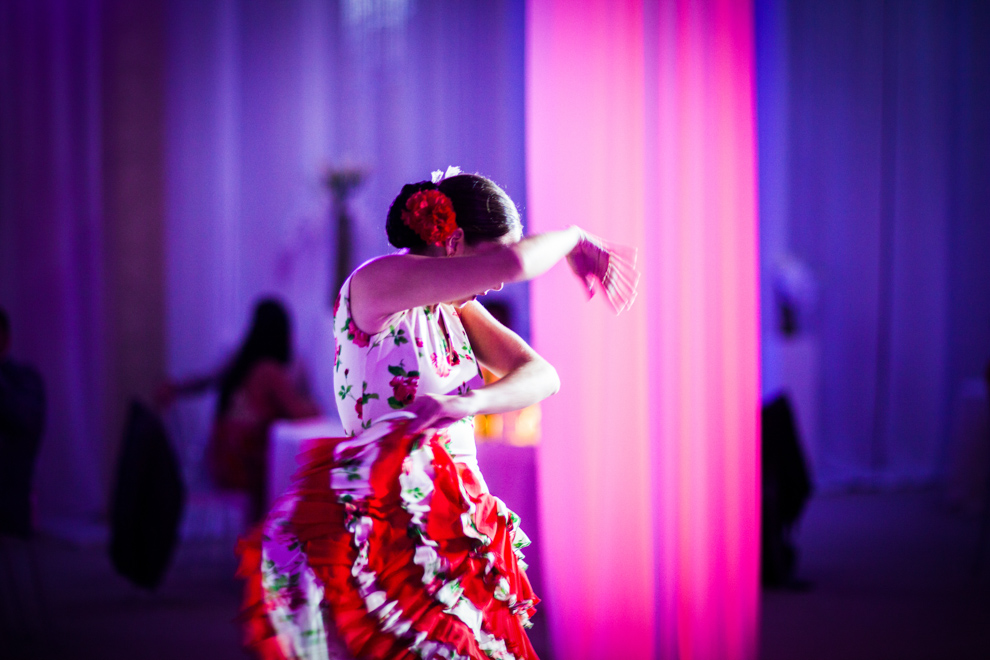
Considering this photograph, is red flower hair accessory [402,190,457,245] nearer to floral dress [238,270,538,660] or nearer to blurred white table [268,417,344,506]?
floral dress [238,270,538,660]

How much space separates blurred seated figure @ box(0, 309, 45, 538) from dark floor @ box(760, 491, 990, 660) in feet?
7.74

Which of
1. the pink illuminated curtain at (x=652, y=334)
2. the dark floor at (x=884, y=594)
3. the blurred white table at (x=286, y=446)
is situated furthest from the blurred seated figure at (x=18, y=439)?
the dark floor at (x=884, y=594)

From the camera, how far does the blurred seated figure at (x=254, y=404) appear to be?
12.5 feet

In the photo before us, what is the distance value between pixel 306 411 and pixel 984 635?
8.56ft

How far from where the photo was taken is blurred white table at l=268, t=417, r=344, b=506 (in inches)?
129

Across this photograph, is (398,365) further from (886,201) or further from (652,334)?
(886,201)

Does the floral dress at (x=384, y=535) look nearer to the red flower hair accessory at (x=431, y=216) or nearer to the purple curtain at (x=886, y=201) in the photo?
the red flower hair accessory at (x=431, y=216)

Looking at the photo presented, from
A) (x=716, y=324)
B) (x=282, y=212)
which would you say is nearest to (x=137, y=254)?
(x=282, y=212)

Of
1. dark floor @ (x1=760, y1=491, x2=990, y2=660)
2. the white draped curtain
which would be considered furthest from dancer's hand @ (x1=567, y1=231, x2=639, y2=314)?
the white draped curtain

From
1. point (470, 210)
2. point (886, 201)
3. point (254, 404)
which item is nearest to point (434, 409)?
point (470, 210)

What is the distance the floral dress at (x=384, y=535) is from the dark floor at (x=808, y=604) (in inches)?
63.5

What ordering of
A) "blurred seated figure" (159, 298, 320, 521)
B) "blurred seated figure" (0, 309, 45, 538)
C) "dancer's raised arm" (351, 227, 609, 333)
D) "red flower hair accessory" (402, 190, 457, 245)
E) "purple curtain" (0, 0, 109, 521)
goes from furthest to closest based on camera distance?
"purple curtain" (0, 0, 109, 521) < "blurred seated figure" (159, 298, 320, 521) < "blurred seated figure" (0, 309, 45, 538) < "red flower hair accessory" (402, 190, 457, 245) < "dancer's raised arm" (351, 227, 609, 333)

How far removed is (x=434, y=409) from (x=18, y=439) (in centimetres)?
206

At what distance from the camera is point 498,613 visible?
1.48 metres
